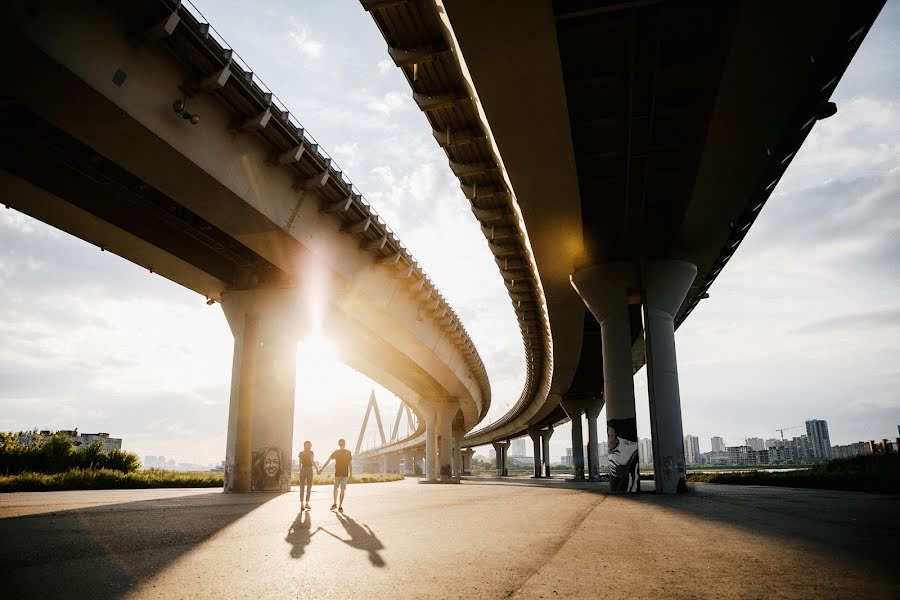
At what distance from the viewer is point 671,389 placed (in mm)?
20875

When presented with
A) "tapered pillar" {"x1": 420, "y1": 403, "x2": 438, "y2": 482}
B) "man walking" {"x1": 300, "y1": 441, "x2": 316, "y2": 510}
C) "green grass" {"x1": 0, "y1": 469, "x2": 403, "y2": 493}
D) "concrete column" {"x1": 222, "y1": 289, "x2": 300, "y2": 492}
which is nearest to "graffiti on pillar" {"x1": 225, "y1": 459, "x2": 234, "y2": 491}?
"concrete column" {"x1": 222, "y1": 289, "x2": 300, "y2": 492}

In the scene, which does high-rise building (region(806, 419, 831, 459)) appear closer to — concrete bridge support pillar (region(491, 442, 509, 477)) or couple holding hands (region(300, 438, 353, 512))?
concrete bridge support pillar (region(491, 442, 509, 477))

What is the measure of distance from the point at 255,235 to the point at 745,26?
1364cm

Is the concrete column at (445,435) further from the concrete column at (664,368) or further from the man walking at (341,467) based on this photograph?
the man walking at (341,467)

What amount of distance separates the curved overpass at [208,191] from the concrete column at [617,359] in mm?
7936

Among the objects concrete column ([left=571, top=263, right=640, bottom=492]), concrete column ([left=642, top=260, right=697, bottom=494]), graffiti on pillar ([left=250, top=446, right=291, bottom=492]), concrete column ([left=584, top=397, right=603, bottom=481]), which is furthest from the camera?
concrete column ([left=584, top=397, right=603, bottom=481])

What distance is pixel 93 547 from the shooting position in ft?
22.2

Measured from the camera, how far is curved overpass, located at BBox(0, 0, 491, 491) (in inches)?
416

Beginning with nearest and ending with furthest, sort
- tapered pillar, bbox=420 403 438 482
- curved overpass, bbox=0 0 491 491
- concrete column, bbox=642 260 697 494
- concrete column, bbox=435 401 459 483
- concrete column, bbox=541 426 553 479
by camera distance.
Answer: curved overpass, bbox=0 0 491 491
concrete column, bbox=642 260 697 494
concrete column, bbox=435 401 459 483
tapered pillar, bbox=420 403 438 482
concrete column, bbox=541 426 553 479

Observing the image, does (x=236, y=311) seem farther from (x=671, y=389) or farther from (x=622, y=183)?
(x=671, y=389)

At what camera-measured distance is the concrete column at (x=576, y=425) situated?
61.9 metres

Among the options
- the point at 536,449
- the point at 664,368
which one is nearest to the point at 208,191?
the point at 664,368

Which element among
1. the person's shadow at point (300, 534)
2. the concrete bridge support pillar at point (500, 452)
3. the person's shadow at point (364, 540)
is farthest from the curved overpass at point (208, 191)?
the concrete bridge support pillar at point (500, 452)

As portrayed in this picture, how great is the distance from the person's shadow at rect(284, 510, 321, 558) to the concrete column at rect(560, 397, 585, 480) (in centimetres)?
5353
